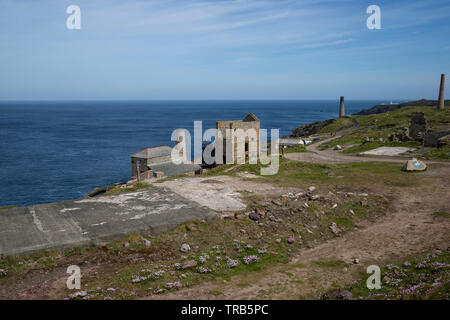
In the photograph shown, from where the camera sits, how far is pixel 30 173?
58.6 m

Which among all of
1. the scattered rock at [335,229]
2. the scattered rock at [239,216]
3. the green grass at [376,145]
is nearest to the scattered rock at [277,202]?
the scattered rock at [239,216]

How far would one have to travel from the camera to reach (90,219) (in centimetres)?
1526

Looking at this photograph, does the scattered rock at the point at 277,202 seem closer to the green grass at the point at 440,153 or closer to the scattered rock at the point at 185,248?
the scattered rock at the point at 185,248

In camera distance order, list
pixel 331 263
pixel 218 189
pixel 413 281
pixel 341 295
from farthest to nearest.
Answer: pixel 218 189 → pixel 331 263 → pixel 413 281 → pixel 341 295

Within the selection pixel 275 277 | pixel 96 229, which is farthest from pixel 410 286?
pixel 96 229

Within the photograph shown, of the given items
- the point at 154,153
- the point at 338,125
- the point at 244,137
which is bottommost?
the point at 154,153

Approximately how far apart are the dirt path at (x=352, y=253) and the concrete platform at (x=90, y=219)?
4.95m

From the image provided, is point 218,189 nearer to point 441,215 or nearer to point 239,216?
point 239,216

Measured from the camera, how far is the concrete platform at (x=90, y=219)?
13.0m

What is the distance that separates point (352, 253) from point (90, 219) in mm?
12120

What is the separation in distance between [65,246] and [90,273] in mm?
2134

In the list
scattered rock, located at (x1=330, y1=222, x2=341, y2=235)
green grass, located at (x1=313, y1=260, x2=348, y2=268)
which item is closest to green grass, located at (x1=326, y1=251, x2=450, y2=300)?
green grass, located at (x1=313, y1=260, x2=348, y2=268)

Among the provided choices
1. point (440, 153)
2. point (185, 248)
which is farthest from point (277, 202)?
point (440, 153)

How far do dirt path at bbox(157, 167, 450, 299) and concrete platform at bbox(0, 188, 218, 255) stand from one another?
4946 mm
